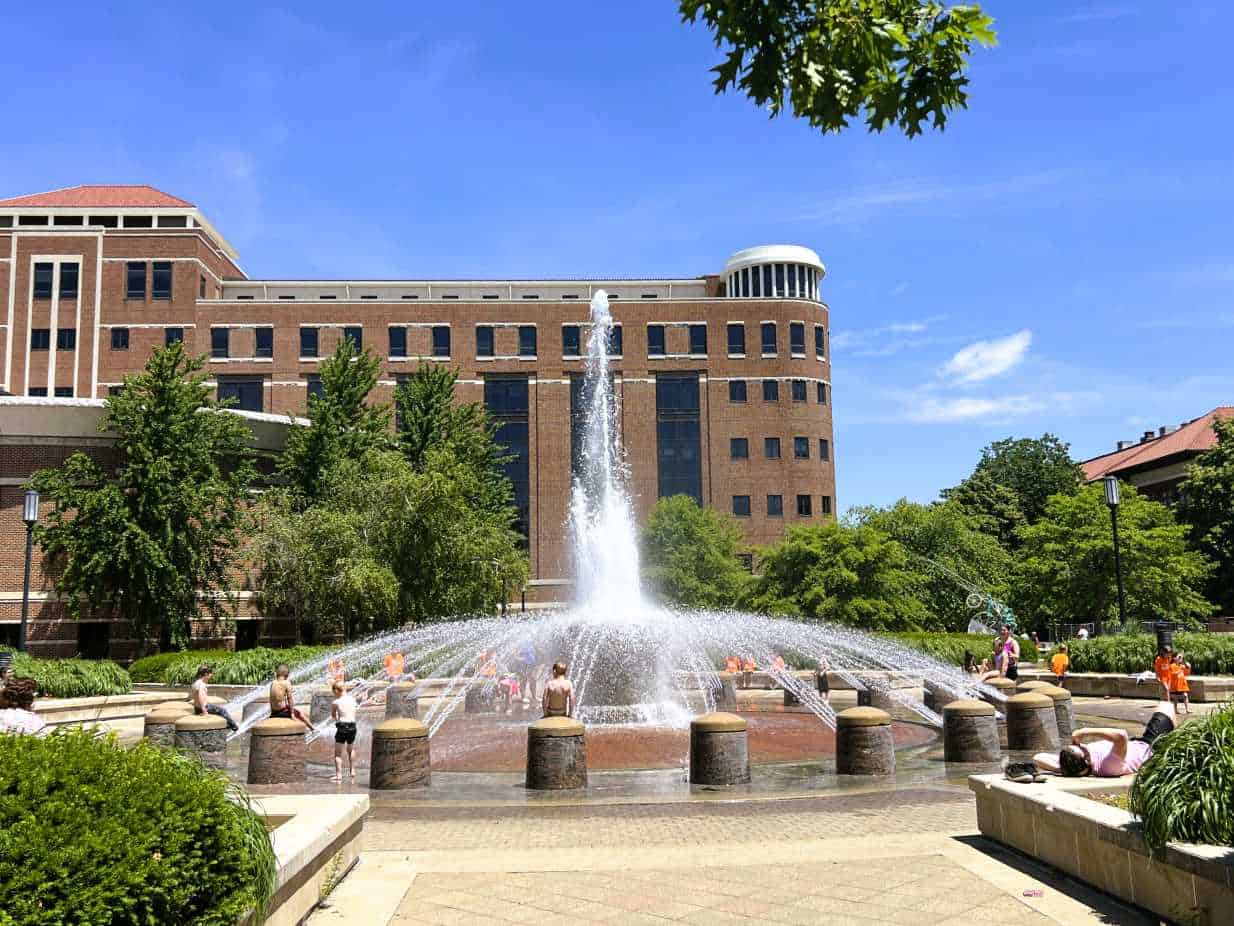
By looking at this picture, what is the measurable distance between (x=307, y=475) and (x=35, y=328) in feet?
126

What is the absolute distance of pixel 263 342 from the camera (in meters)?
72.6

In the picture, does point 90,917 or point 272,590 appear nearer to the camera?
point 90,917

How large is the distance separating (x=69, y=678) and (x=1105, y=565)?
139ft

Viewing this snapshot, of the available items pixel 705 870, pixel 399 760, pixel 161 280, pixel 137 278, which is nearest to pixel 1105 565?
pixel 399 760

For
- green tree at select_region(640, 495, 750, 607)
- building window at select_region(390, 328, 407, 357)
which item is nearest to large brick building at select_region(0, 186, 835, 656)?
building window at select_region(390, 328, 407, 357)

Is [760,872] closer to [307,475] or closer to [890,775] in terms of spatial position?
[890,775]

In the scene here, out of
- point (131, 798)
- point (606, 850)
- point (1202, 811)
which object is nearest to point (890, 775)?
point (606, 850)

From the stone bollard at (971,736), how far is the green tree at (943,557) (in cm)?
3855

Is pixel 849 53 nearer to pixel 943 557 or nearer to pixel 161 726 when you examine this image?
pixel 161 726

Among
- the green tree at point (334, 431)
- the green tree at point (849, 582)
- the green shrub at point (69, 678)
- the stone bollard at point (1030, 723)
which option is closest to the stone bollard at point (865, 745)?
the stone bollard at point (1030, 723)

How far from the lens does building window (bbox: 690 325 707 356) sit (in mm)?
75625

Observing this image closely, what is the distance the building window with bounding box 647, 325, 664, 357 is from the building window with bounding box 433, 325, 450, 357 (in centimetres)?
1388

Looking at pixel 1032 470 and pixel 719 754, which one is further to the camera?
pixel 1032 470

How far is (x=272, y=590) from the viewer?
3838cm
